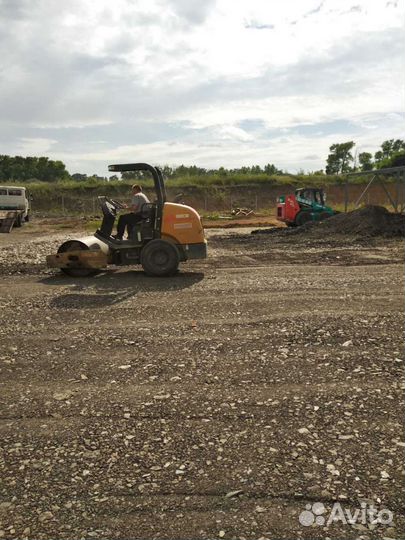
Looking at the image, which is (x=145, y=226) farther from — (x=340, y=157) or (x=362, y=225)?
(x=340, y=157)

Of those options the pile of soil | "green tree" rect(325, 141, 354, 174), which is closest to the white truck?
the pile of soil

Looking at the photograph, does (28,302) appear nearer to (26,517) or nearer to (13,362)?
(13,362)

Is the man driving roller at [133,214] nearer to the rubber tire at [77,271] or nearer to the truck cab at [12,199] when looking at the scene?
the rubber tire at [77,271]

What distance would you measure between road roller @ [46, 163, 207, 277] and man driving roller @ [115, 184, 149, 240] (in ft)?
0.29

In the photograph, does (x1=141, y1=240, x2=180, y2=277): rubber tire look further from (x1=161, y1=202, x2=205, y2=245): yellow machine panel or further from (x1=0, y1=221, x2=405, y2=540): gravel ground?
(x1=0, y1=221, x2=405, y2=540): gravel ground

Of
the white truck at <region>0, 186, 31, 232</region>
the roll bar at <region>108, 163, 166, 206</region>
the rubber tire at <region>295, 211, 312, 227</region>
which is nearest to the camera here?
the roll bar at <region>108, 163, 166, 206</region>

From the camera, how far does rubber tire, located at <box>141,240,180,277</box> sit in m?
9.24

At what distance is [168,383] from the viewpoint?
13.9ft

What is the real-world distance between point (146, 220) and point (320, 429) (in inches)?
262

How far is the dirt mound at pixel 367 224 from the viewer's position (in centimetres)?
1759

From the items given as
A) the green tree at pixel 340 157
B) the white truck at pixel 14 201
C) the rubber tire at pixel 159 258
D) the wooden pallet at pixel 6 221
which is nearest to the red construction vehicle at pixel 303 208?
the wooden pallet at pixel 6 221

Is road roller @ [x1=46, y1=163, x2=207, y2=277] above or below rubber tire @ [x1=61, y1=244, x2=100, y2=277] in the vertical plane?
above

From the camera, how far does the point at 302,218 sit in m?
22.8

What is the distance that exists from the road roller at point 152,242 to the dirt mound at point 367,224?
1034 centimetres
